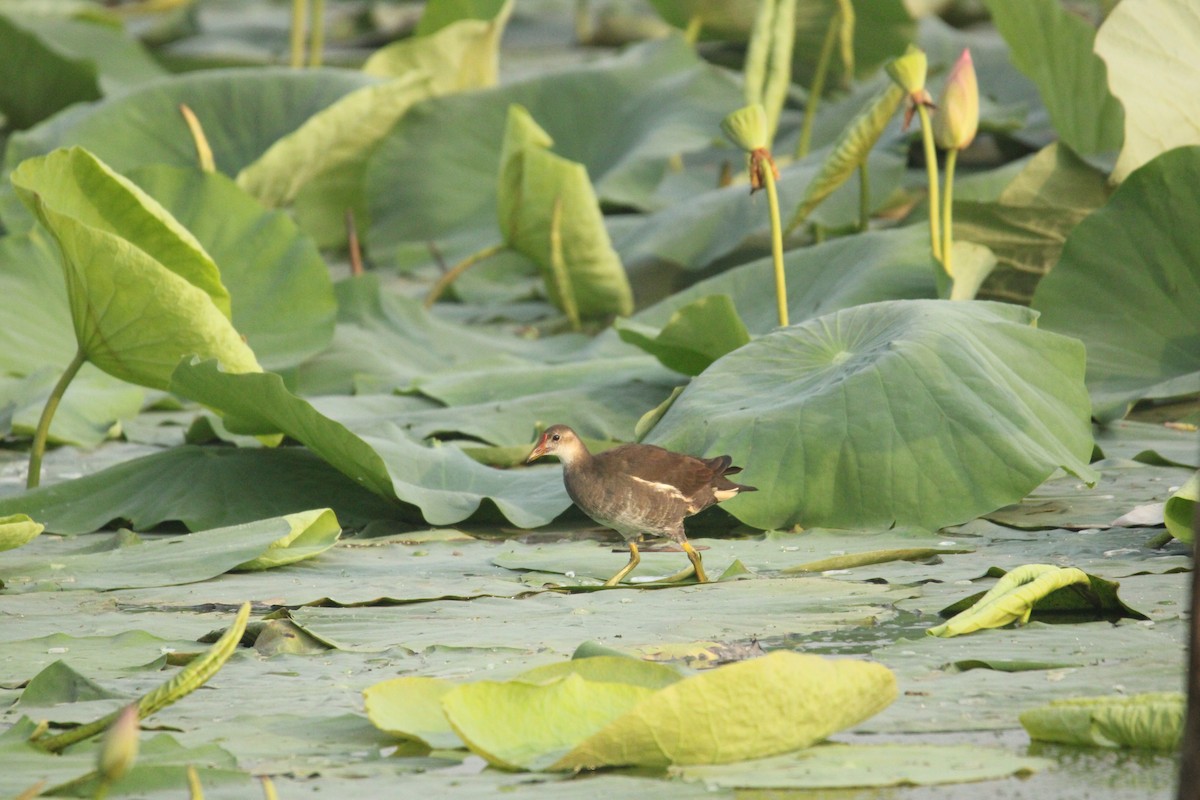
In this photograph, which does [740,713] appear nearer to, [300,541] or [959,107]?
[300,541]

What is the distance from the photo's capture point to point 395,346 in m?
4.56

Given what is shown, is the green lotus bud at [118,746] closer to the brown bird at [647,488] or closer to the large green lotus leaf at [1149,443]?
the brown bird at [647,488]

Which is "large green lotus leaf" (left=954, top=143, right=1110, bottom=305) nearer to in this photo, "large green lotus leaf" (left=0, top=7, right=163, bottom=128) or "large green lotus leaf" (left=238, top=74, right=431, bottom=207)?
"large green lotus leaf" (left=238, top=74, right=431, bottom=207)

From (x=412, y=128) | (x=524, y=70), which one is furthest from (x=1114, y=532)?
(x=524, y=70)

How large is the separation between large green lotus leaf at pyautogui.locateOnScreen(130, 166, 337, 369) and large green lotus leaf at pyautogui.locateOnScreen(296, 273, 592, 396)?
151 mm

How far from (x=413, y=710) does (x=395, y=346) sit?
2961 mm

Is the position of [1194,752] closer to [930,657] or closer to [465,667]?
[930,657]

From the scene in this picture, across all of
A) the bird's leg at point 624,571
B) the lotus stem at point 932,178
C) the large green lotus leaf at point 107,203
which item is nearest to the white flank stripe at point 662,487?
the bird's leg at point 624,571

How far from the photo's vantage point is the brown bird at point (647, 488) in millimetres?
2658

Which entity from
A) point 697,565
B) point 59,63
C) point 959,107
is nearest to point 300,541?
point 697,565

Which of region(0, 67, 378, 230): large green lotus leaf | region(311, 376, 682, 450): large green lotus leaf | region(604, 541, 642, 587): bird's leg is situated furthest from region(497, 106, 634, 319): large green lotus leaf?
region(604, 541, 642, 587): bird's leg

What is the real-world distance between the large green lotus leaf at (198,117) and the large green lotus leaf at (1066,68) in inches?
89.8

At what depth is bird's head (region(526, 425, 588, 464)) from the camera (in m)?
2.92

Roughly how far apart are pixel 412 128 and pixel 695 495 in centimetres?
342
